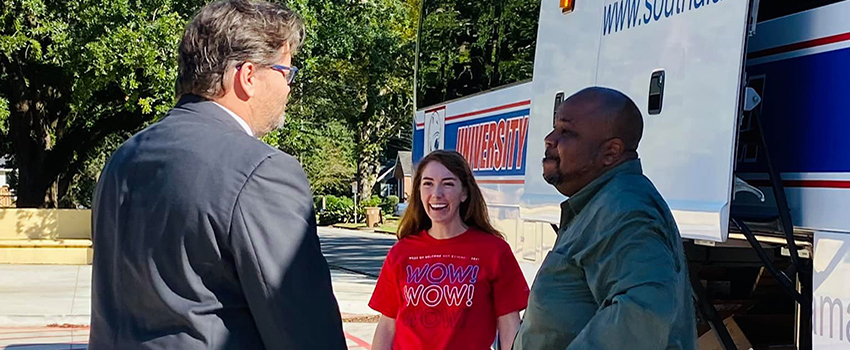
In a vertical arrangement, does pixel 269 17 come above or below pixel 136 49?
below

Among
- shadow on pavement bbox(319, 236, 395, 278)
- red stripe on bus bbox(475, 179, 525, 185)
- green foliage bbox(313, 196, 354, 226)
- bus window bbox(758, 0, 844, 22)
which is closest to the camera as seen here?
bus window bbox(758, 0, 844, 22)

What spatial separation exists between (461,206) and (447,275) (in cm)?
36

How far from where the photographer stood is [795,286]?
3.61 metres

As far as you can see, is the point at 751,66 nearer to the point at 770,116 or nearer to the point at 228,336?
the point at 770,116

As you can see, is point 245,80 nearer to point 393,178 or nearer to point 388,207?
point 388,207

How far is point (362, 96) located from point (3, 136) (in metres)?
13.2

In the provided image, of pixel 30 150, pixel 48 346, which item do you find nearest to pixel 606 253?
pixel 48 346

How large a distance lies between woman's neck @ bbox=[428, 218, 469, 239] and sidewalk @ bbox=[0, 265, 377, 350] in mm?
6115

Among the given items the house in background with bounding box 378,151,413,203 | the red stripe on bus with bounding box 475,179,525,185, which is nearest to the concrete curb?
the red stripe on bus with bounding box 475,179,525,185

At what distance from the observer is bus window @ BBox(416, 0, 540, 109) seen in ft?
20.5

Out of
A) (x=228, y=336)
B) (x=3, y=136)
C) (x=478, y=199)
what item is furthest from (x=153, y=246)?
(x=3, y=136)

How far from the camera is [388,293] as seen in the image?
4496 mm

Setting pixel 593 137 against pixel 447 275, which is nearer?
pixel 593 137

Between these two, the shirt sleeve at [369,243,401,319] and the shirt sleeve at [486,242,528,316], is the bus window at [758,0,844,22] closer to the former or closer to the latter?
the shirt sleeve at [486,242,528,316]
